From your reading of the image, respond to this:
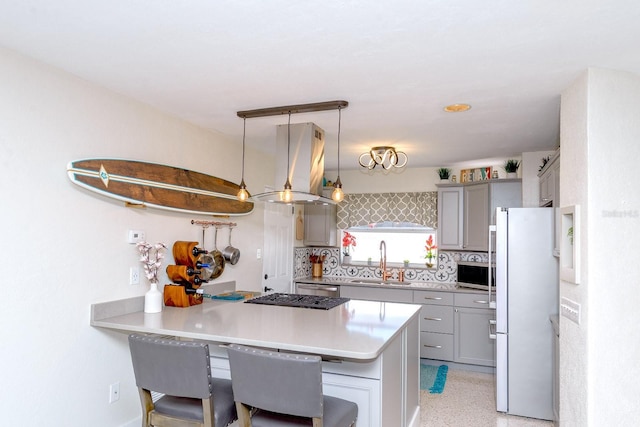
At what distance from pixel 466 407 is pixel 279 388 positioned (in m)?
2.55

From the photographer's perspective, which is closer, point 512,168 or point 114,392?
point 114,392

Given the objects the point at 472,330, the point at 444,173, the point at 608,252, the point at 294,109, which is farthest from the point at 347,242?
the point at 608,252

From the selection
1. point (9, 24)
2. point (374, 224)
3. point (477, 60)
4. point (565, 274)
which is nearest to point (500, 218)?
point (565, 274)

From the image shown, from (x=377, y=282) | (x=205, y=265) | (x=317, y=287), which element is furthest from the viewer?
(x=377, y=282)

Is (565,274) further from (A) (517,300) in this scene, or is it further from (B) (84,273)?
(B) (84,273)

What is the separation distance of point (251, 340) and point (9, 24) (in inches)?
74.6

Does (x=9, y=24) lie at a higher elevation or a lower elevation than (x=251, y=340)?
higher

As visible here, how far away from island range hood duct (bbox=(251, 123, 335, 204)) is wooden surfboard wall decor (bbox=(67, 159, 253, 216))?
64 cm

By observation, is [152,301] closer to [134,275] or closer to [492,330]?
[134,275]

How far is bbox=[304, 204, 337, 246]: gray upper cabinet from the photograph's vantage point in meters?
5.84

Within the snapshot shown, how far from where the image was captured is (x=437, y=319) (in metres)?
4.95

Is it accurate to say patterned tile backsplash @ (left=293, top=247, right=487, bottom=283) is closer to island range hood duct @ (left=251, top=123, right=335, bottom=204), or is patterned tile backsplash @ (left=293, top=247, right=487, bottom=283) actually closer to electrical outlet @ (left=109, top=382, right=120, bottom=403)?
island range hood duct @ (left=251, top=123, right=335, bottom=204)

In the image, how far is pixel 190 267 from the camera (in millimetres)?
3346

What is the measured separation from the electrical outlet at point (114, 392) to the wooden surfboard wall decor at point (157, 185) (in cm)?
124
